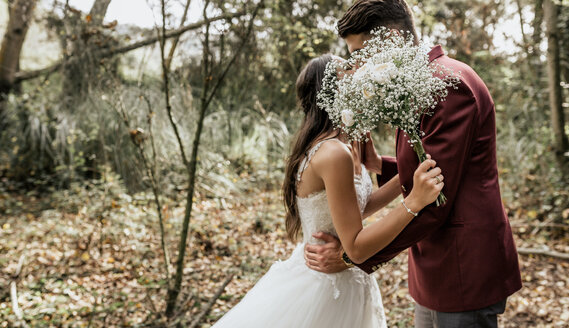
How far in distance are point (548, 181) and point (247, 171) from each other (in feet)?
16.0

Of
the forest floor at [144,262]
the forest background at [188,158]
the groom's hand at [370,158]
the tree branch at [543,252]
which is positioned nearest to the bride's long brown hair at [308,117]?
the groom's hand at [370,158]

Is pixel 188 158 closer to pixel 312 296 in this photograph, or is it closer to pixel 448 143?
pixel 312 296

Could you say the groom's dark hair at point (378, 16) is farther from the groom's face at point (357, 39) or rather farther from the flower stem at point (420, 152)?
the flower stem at point (420, 152)

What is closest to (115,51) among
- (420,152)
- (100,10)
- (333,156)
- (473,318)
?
(100,10)

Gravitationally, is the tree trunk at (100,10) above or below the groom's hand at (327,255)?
above

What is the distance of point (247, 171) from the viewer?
7.93 metres

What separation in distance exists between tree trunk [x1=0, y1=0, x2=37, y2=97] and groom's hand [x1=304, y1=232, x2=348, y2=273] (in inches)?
362

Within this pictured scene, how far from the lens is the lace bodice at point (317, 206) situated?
6.36 ft

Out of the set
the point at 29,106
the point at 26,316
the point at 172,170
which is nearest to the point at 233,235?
the point at 172,170

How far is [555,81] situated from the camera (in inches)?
197

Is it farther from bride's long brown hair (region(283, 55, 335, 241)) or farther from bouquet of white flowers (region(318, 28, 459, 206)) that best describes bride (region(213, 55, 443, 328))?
bouquet of white flowers (region(318, 28, 459, 206))

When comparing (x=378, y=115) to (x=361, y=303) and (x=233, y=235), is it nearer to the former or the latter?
(x=361, y=303)

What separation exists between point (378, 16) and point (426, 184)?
2.47 feet

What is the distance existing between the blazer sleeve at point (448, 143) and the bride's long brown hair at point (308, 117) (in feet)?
1.91
